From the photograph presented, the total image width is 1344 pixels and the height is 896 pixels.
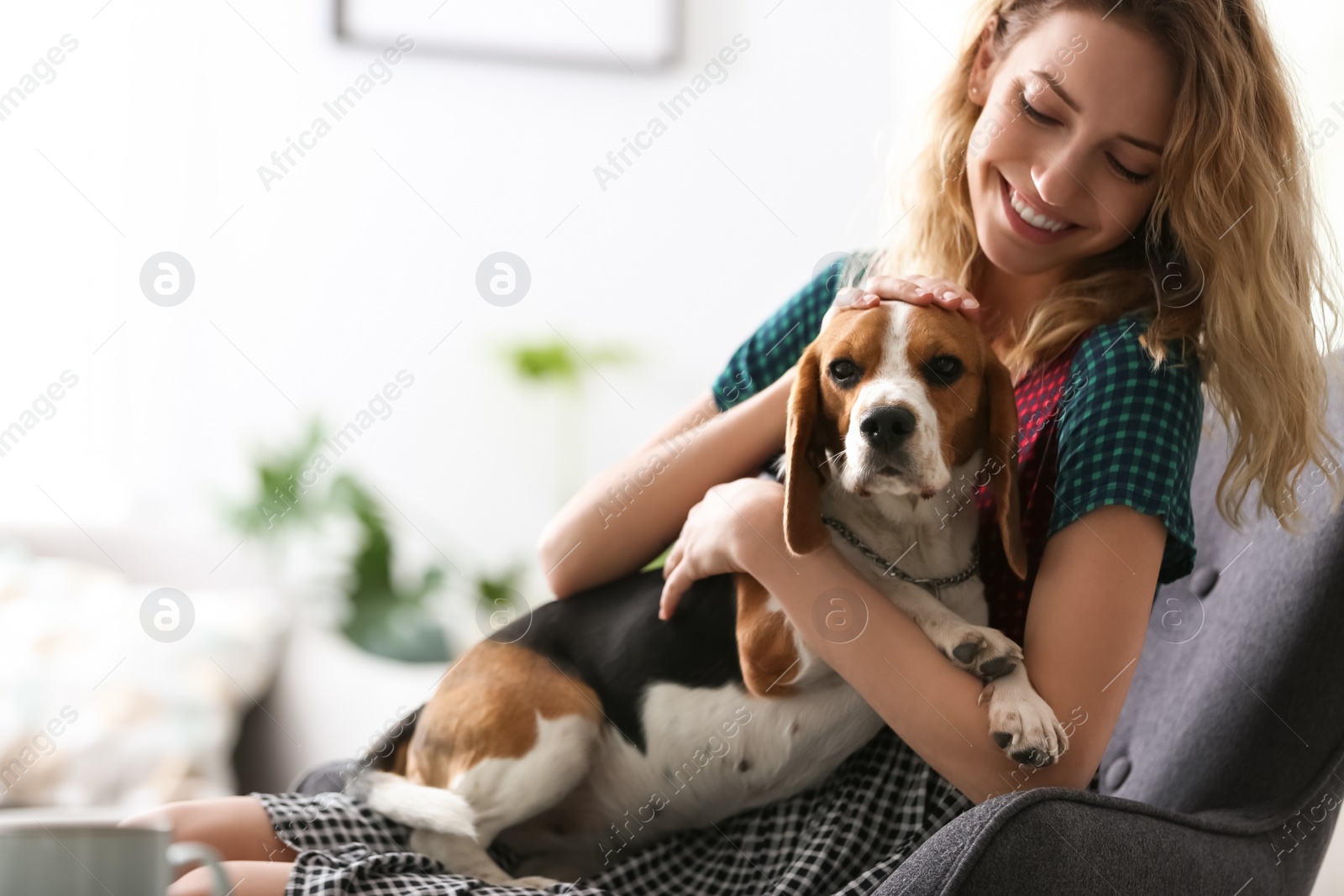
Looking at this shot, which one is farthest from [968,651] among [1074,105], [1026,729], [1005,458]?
[1074,105]

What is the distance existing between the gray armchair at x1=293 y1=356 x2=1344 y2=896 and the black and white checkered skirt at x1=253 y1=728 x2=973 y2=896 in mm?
262

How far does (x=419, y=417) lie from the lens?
12.1 feet

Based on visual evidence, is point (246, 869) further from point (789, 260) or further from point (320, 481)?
point (789, 260)

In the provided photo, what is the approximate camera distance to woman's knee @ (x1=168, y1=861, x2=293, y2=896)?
45.1 inches

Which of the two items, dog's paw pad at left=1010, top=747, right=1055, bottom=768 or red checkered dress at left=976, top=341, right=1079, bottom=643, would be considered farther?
red checkered dress at left=976, top=341, right=1079, bottom=643

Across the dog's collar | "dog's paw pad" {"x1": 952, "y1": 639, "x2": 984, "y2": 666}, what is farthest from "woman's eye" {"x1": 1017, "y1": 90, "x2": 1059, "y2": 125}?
"dog's paw pad" {"x1": 952, "y1": 639, "x2": 984, "y2": 666}

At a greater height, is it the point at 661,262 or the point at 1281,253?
the point at 661,262

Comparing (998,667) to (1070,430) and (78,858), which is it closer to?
(1070,430)

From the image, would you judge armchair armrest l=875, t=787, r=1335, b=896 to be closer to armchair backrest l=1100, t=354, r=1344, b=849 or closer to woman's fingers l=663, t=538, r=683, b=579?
armchair backrest l=1100, t=354, r=1344, b=849

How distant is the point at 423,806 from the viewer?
1406 millimetres

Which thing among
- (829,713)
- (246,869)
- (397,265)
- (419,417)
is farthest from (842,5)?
(246,869)

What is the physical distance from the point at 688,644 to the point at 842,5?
116 inches

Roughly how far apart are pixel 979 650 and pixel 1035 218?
23.7 inches

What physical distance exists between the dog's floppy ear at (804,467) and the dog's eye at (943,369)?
0.15 m
